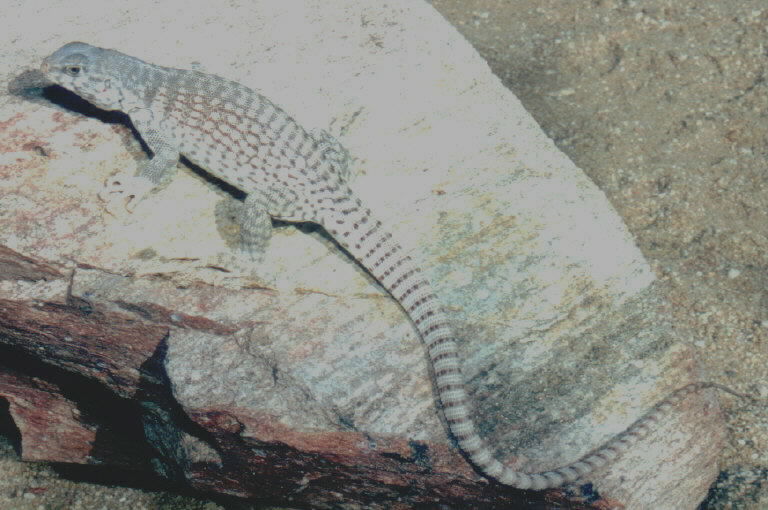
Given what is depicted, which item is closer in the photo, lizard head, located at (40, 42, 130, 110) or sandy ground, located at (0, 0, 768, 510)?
lizard head, located at (40, 42, 130, 110)

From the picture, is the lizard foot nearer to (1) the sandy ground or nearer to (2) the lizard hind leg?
(2) the lizard hind leg

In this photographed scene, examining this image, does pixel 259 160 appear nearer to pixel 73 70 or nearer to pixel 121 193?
pixel 121 193

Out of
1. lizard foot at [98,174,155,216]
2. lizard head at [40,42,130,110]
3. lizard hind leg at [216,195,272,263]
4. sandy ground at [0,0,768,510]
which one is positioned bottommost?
sandy ground at [0,0,768,510]

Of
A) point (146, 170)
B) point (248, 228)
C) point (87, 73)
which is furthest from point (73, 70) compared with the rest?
point (248, 228)

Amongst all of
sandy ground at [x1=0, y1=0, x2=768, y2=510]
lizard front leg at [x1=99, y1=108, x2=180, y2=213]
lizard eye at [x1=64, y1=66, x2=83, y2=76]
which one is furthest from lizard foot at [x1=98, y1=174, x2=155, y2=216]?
sandy ground at [x1=0, y1=0, x2=768, y2=510]

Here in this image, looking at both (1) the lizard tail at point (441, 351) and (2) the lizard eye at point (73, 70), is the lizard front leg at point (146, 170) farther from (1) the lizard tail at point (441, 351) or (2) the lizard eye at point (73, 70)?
(1) the lizard tail at point (441, 351)

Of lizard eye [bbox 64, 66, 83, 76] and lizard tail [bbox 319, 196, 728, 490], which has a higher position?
lizard eye [bbox 64, 66, 83, 76]
